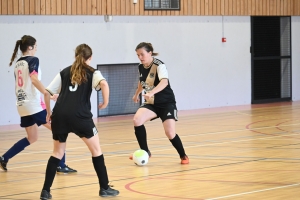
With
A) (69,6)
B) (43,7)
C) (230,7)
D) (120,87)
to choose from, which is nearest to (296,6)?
(230,7)

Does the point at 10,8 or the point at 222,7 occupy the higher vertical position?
the point at 222,7

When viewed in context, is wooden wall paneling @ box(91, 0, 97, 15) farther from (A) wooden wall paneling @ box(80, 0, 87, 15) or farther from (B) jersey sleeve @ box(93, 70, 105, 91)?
(B) jersey sleeve @ box(93, 70, 105, 91)

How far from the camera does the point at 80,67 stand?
21.2 ft

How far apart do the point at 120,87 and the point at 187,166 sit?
843cm

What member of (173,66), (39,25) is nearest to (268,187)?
(39,25)

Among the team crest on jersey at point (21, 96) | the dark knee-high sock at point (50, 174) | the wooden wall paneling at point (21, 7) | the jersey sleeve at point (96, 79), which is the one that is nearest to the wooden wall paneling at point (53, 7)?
the wooden wall paneling at point (21, 7)

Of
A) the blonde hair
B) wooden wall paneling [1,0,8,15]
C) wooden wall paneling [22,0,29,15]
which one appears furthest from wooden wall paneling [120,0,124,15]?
the blonde hair

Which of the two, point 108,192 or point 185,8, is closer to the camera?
point 108,192

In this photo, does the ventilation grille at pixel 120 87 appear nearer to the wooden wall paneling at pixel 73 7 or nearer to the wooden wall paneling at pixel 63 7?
the wooden wall paneling at pixel 73 7

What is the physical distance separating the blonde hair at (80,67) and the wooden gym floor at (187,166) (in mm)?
1180

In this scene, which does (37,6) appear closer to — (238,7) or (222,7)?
(222,7)

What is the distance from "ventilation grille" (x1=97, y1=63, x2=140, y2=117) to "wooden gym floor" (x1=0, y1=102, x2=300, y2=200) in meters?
2.03

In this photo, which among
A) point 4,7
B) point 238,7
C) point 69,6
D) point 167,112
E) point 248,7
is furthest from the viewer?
point 248,7

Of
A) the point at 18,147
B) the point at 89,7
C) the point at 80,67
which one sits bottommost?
the point at 18,147
